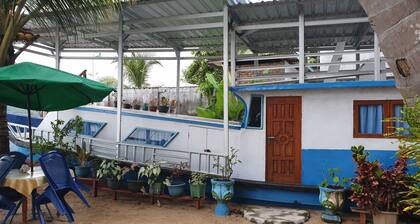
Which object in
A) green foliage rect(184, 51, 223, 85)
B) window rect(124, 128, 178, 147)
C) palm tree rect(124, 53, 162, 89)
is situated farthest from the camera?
palm tree rect(124, 53, 162, 89)

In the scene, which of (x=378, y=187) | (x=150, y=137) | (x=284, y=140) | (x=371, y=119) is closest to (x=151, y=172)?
(x=150, y=137)

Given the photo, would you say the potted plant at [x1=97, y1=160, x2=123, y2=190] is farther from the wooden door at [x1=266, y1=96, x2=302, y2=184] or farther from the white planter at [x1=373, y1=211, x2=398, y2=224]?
the white planter at [x1=373, y1=211, x2=398, y2=224]

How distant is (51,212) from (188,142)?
2896 millimetres

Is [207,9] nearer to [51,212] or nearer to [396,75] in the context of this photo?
[51,212]

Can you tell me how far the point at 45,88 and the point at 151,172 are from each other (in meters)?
2.36

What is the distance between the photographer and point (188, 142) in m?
7.37

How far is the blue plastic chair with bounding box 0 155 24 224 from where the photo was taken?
4816mm

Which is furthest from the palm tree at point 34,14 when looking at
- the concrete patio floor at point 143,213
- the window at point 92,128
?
the window at point 92,128

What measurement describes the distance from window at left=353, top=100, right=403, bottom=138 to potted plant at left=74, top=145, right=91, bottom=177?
5.42 metres

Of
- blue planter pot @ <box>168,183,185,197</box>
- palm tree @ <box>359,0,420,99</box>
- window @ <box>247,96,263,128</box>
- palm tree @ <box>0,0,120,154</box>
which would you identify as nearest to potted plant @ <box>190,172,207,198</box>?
blue planter pot @ <box>168,183,185,197</box>

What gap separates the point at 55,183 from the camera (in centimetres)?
504

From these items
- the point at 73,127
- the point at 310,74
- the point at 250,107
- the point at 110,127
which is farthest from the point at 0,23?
the point at 310,74

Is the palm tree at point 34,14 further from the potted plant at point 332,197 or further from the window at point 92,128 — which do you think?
the potted plant at point 332,197

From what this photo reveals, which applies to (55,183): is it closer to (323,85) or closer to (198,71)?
(323,85)
